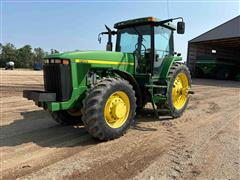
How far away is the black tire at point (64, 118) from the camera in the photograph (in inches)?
213

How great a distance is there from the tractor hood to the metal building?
18.5m

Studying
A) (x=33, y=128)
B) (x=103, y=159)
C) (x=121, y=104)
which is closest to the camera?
(x=103, y=159)

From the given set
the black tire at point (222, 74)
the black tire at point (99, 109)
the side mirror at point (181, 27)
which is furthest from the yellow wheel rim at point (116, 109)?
the black tire at point (222, 74)

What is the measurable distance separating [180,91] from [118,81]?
2734 millimetres

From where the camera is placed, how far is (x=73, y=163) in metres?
3.69

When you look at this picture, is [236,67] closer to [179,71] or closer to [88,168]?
[179,71]

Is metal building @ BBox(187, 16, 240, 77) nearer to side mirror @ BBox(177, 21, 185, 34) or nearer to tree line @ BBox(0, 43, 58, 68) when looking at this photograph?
side mirror @ BBox(177, 21, 185, 34)

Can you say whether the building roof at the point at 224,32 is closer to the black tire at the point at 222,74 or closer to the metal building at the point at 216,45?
the metal building at the point at 216,45

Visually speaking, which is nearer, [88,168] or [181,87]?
[88,168]

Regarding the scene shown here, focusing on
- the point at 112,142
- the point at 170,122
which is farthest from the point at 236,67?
the point at 112,142

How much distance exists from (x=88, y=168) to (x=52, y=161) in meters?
0.55

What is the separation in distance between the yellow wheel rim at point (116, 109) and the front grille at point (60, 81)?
703 millimetres

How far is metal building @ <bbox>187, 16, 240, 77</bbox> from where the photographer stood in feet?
71.5

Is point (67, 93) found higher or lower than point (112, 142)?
higher
